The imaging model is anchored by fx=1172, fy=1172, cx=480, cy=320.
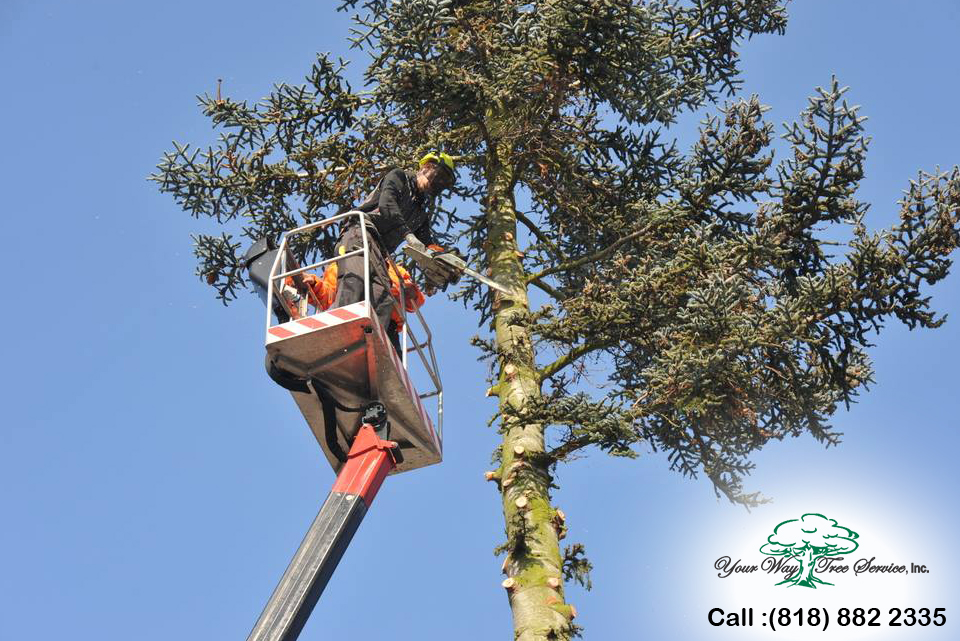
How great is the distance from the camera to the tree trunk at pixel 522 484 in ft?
27.0

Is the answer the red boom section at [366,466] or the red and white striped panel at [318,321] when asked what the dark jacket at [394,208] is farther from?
the red boom section at [366,466]

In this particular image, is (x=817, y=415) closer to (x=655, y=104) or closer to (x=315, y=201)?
(x=655, y=104)

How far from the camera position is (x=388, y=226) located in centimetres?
1016

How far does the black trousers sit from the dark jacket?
152mm

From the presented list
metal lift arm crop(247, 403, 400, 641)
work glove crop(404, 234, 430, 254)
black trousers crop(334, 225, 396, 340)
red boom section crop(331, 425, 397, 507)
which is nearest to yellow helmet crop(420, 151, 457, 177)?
work glove crop(404, 234, 430, 254)

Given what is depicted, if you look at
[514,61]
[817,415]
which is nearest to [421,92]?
[514,61]

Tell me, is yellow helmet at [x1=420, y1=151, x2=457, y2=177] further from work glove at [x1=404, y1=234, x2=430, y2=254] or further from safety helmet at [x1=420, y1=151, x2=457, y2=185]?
work glove at [x1=404, y1=234, x2=430, y2=254]

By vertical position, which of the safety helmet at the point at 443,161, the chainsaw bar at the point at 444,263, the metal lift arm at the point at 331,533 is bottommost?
the metal lift arm at the point at 331,533

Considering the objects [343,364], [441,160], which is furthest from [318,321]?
[441,160]

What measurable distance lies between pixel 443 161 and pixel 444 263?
0.94 meters

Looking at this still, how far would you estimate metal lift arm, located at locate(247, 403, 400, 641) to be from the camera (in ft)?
24.2

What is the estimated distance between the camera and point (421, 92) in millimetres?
10742

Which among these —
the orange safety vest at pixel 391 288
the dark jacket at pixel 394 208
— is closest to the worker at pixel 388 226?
the dark jacket at pixel 394 208

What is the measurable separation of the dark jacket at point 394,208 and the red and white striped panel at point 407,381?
4.44 feet
